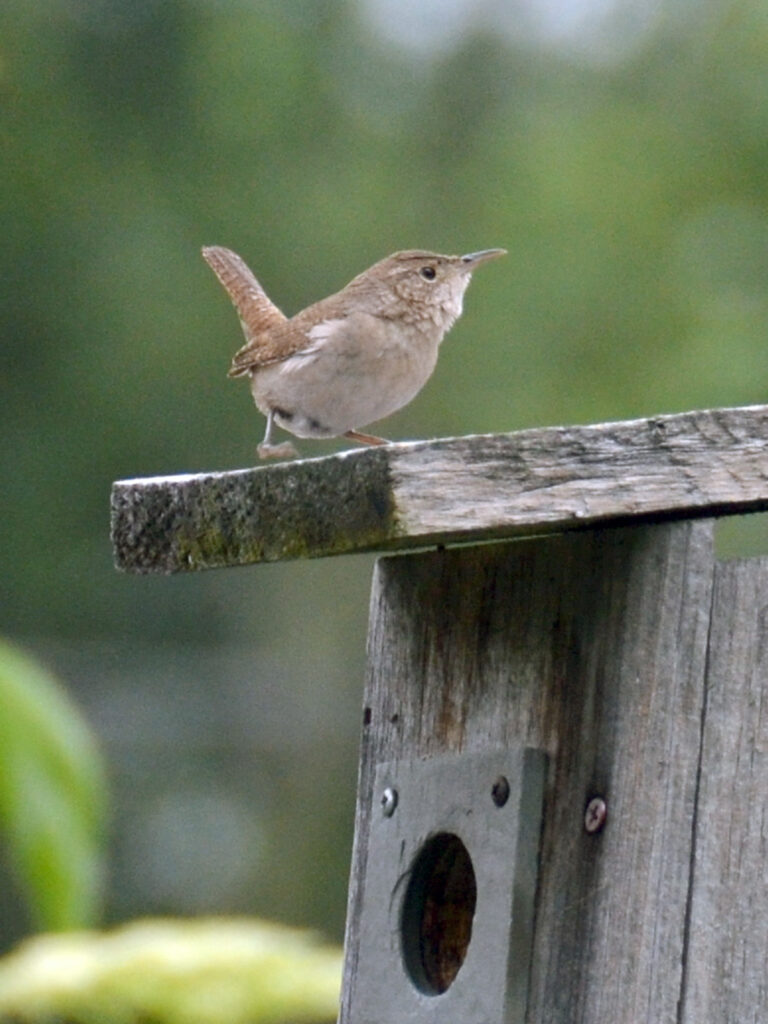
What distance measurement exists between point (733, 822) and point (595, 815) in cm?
19

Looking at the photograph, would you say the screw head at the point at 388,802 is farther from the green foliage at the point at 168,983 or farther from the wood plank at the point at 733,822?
the green foliage at the point at 168,983

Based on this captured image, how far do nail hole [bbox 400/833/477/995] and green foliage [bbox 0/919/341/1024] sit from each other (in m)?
1.25

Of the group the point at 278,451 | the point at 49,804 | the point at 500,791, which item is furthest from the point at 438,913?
the point at 278,451

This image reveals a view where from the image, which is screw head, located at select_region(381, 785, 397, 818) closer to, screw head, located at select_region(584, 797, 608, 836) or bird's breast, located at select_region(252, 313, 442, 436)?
screw head, located at select_region(584, 797, 608, 836)

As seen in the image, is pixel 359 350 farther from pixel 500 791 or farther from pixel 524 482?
pixel 524 482

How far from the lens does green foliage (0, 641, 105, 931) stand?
2.62 m

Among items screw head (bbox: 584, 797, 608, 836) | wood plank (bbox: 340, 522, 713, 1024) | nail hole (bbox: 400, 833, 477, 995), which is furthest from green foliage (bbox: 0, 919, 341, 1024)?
screw head (bbox: 584, 797, 608, 836)

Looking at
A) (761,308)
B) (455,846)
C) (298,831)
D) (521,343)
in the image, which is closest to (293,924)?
(298,831)

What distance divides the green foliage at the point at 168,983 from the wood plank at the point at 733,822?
180 centimetres

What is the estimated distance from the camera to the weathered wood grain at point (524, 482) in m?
2.05

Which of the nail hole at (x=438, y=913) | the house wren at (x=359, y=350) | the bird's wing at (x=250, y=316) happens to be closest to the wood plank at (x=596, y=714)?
the nail hole at (x=438, y=913)

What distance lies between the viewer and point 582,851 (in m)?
2.25

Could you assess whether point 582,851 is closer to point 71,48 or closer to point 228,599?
point 228,599

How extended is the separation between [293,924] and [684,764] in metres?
9.83
